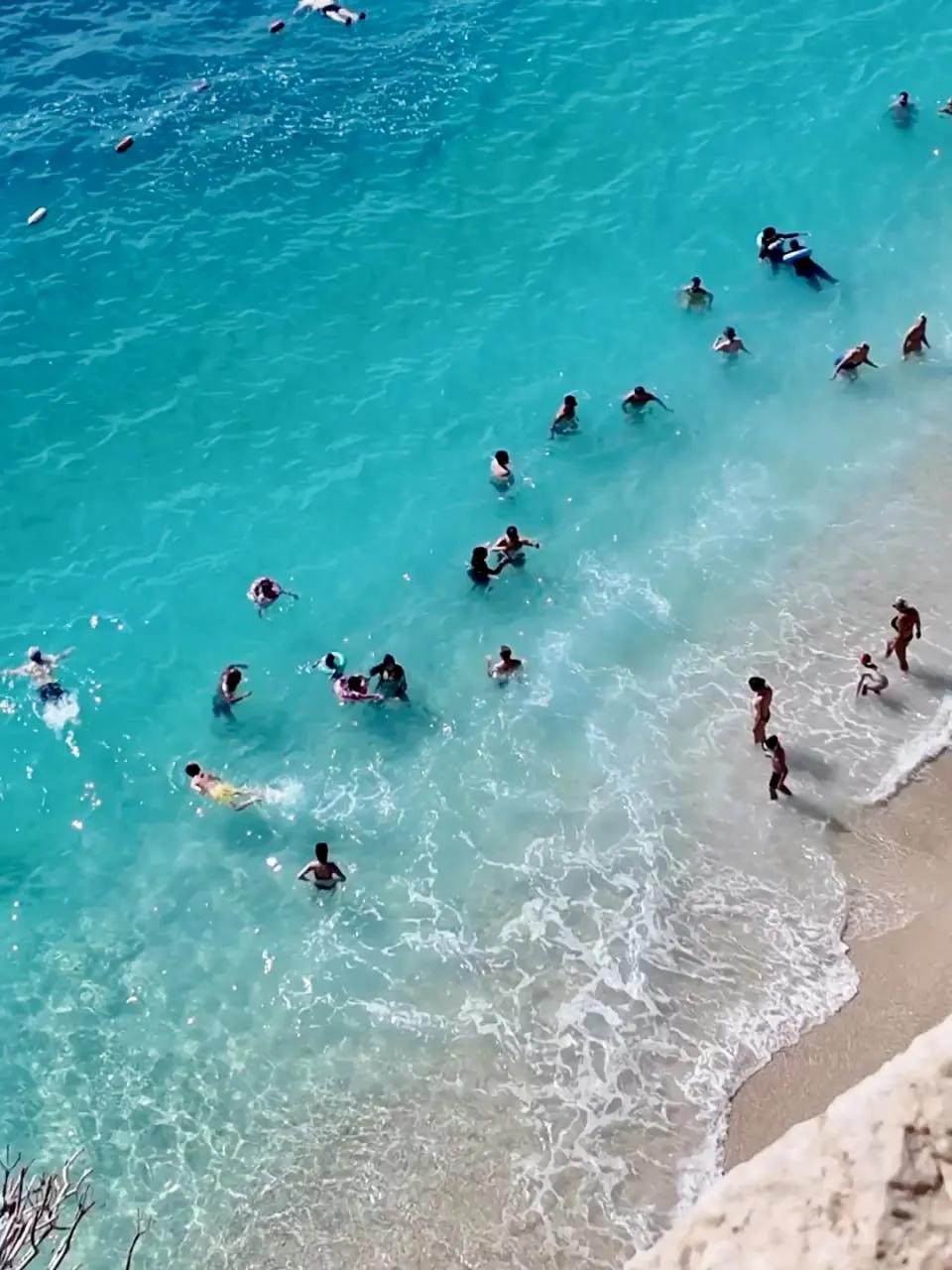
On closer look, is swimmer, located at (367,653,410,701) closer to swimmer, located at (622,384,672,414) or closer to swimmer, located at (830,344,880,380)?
swimmer, located at (622,384,672,414)

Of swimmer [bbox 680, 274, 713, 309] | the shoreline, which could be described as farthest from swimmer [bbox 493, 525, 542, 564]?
swimmer [bbox 680, 274, 713, 309]

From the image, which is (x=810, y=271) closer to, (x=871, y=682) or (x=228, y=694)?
(x=871, y=682)

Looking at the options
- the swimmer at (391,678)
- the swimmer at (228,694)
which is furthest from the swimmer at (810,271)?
the swimmer at (228,694)

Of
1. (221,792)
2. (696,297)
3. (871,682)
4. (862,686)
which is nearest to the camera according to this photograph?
→ (221,792)

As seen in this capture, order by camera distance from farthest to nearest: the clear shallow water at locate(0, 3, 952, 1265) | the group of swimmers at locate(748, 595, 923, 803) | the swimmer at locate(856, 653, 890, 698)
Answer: the swimmer at locate(856, 653, 890, 698)
the group of swimmers at locate(748, 595, 923, 803)
the clear shallow water at locate(0, 3, 952, 1265)

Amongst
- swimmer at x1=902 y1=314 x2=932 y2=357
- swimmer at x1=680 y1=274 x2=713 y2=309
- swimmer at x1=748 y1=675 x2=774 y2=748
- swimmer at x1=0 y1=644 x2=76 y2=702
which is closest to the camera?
swimmer at x1=748 y1=675 x2=774 y2=748

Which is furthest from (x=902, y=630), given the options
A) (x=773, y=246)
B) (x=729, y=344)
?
(x=773, y=246)
